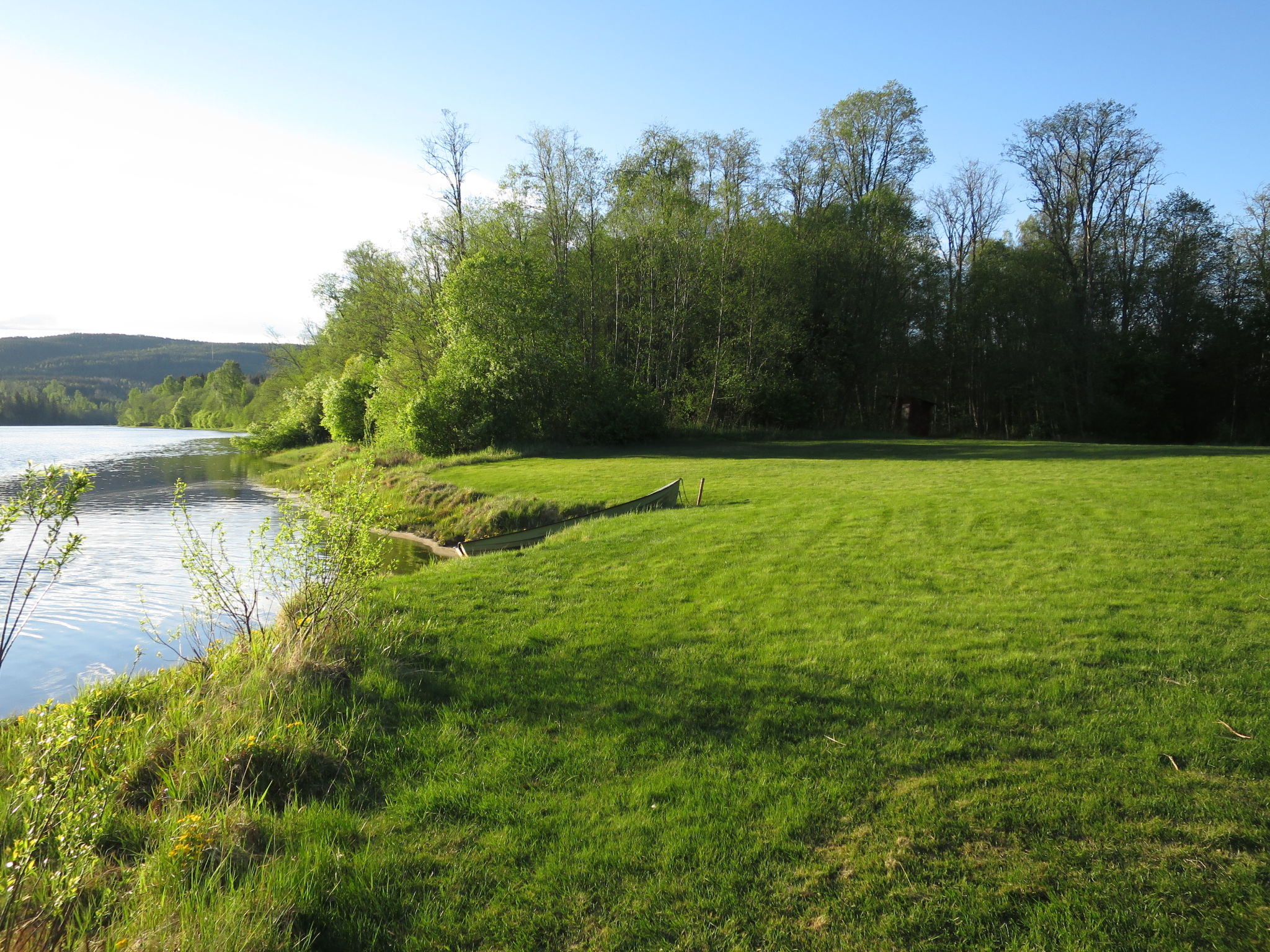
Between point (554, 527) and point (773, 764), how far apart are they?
10176 mm

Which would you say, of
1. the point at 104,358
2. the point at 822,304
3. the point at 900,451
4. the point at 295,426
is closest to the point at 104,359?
the point at 104,358

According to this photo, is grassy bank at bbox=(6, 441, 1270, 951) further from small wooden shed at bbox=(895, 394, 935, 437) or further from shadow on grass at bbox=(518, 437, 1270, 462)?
small wooden shed at bbox=(895, 394, 935, 437)

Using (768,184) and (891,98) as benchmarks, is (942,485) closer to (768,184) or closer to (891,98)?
(768,184)

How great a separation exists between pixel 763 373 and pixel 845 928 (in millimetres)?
34635

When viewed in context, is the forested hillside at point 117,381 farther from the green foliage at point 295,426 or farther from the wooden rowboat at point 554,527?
the wooden rowboat at point 554,527

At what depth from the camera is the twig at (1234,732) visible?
14.9ft

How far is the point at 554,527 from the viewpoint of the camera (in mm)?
14336

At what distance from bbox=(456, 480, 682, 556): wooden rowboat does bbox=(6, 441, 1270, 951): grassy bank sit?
429 cm

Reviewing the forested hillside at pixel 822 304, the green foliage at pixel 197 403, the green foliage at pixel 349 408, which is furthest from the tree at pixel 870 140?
the green foliage at pixel 197 403

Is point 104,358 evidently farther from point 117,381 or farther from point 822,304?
point 822,304

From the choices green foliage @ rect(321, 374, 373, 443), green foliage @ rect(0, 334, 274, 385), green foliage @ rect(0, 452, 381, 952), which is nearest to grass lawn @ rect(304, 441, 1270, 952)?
green foliage @ rect(0, 452, 381, 952)

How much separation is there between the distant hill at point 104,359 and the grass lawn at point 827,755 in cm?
16254

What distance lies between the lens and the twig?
4535 mm

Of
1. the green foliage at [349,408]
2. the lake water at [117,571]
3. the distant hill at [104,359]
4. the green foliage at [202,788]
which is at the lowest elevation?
the lake water at [117,571]
